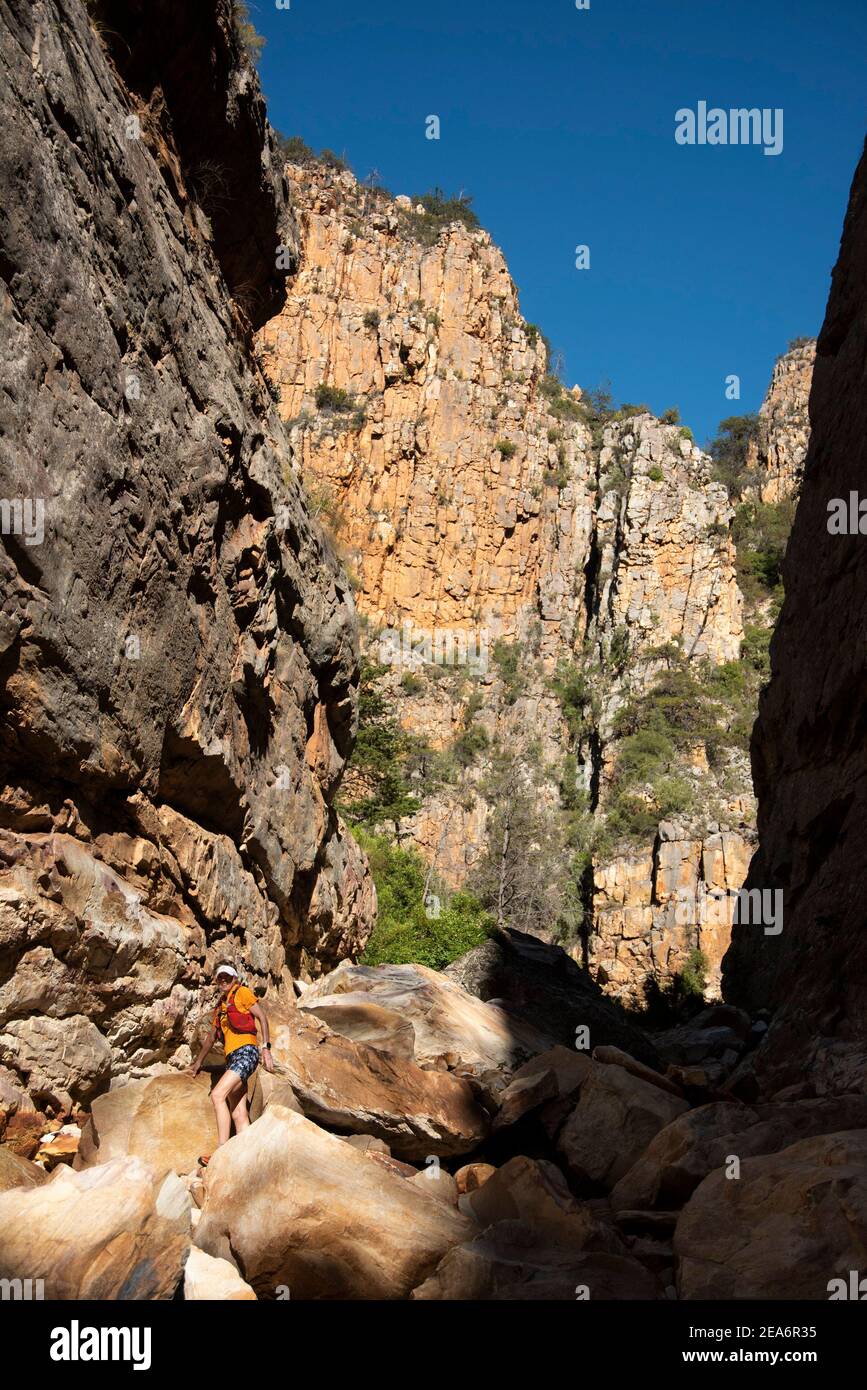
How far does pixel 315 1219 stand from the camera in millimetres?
4656

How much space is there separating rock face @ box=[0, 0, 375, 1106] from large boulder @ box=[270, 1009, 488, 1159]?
3.10 feet

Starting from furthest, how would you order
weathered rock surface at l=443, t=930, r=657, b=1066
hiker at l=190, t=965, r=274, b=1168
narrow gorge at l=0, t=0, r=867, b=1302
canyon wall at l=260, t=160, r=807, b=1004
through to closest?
canyon wall at l=260, t=160, r=807, b=1004 → weathered rock surface at l=443, t=930, r=657, b=1066 → hiker at l=190, t=965, r=274, b=1168 → narrow gorge at l=0, t=0, r=867, b=1302

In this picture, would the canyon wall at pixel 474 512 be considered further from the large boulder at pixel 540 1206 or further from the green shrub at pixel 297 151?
the large boulder at pixel 540 1206

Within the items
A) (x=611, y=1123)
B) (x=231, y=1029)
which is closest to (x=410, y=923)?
(x=611, y=1123)

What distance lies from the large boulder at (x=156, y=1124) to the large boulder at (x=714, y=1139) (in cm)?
285

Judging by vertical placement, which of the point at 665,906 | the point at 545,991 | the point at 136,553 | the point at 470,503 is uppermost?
the point at 470,503

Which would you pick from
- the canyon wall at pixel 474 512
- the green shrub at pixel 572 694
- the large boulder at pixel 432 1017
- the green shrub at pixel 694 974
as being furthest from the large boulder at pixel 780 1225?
the green shrub at pixel 572 694

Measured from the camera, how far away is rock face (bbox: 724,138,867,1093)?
26.7 ft

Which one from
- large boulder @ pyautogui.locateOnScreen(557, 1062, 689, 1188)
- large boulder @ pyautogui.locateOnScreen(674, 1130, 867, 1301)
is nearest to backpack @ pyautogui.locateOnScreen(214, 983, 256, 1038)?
large boulder @ pyautogui.locateOnScreen(557, 1062, 689, 1188)

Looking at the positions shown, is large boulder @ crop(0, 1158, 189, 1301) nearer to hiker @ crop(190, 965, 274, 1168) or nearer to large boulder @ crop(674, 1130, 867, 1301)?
hiker @ crop(190, 965, 274, 1168)

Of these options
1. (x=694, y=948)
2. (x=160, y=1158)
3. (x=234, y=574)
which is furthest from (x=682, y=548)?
(x=160, y=1158)

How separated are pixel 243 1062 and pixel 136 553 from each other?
359cm

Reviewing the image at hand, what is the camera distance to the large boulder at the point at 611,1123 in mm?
6809

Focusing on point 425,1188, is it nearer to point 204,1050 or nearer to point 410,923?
point 204,1050
